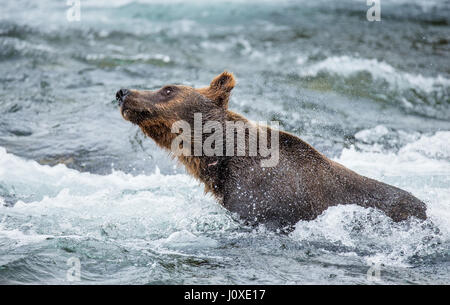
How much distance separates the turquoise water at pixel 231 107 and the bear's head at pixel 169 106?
0.97m

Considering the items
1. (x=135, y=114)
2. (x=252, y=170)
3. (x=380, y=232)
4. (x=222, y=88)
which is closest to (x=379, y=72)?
(x=222, y=88)

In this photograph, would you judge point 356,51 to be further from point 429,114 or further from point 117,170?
point 117,170

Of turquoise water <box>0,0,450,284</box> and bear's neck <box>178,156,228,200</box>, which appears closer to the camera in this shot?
turquoise water <box>0,0,450,284</box>

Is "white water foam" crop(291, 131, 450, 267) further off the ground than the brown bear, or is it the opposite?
the brown bear

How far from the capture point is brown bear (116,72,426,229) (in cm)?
600

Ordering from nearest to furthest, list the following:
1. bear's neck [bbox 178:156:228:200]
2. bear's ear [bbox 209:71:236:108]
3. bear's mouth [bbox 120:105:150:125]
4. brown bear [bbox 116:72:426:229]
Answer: brown bear [bbox 116:72:426:229]
bear's neck [bbox 178:156:228:200]
bear's mouth [bbox 120:105:150:125]
bear's ear [bbox 209:71:236:108]

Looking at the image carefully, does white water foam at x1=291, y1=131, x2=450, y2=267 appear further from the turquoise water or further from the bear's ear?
the bear's ear

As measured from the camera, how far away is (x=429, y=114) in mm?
11469

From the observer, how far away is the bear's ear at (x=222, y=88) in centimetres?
641

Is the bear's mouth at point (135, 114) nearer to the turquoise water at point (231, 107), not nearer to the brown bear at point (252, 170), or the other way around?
the brown bear at point (252, 170)

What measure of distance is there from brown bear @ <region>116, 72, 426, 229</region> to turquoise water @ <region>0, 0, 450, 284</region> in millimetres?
173

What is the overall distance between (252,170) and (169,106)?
3.60ft

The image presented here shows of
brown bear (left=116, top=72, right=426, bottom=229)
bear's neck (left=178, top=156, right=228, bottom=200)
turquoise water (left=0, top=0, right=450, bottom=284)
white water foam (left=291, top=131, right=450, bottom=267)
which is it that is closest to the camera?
turquoise water (left=0, top=0, right=450, bottom=284)

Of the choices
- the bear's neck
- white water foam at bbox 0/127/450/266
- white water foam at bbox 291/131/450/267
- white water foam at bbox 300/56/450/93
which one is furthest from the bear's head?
white water foam at bbox 300/56/450/93
